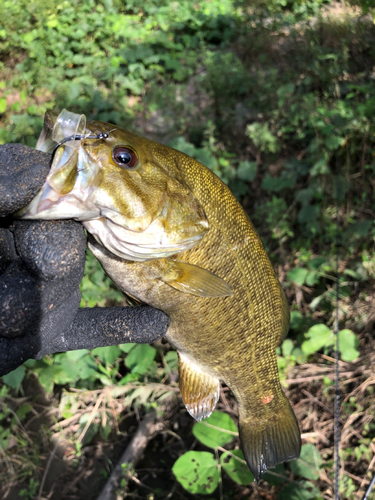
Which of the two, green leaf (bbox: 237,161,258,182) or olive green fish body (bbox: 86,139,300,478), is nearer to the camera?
olive green fish body (bbox: 86,139,300,478)

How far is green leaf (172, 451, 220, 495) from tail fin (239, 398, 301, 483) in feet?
2.22

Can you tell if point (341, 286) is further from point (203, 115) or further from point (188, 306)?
point (203, 115)

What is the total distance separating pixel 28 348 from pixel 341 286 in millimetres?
2538

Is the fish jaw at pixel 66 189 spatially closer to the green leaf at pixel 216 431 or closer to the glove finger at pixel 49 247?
the glove finger at pixel 49 247

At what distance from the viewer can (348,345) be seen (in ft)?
8.58

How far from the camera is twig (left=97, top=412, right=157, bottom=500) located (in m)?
2.48

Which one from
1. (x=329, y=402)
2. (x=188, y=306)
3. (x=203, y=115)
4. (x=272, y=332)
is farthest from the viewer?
(x=203, y=115)

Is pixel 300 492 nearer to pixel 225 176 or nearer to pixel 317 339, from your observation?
pixel 317 339

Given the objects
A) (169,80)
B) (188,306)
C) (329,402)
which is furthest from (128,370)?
(169,80)

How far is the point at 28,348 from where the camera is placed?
3.67 ft

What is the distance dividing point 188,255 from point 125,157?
0.40 metres

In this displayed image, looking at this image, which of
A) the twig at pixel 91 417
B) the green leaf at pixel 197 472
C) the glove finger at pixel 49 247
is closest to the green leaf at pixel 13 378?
the twig at pixel 91 417

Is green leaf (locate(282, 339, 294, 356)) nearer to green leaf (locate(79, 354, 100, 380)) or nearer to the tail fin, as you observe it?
the tail fin

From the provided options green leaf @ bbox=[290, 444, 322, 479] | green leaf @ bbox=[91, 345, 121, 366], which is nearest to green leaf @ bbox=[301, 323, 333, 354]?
green leaf @ bbox=[290, 444, 322, 479]
